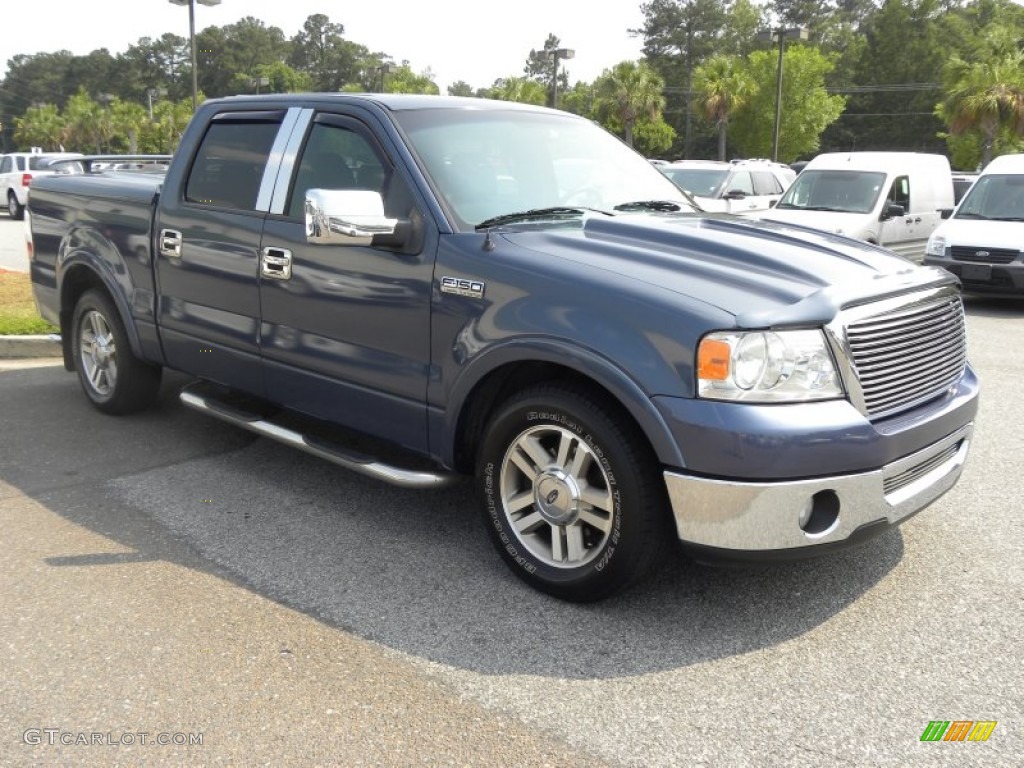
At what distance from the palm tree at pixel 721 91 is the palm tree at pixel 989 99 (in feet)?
41.7

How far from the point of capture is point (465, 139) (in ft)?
14.2

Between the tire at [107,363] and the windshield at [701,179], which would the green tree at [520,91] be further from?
the tire at [107,363]

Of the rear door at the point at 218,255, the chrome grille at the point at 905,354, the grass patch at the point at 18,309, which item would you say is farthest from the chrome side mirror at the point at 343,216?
the grass patch at the point at 18,309

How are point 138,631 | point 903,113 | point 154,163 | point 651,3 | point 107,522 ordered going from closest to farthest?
1. point 138,631
2. point 107,522
3. point 154,163
4. point 903,113
5. point 651,3

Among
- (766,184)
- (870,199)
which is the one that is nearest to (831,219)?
(870,199)

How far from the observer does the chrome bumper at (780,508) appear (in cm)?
313

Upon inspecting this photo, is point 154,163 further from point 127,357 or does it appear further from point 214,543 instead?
point 214,543

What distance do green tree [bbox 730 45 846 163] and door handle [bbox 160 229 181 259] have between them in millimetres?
53401

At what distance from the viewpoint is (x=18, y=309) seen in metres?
9.41

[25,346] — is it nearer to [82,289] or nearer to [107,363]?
[82,289]

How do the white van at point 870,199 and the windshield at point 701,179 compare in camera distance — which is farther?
the windshield at point 701,179

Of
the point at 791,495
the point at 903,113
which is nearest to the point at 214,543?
the point at 791,495

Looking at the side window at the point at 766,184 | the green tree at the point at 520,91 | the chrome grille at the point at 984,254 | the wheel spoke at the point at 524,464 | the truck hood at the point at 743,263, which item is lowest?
the wheel spoke at the point at 524,464

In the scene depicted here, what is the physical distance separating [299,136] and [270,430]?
1404mm
